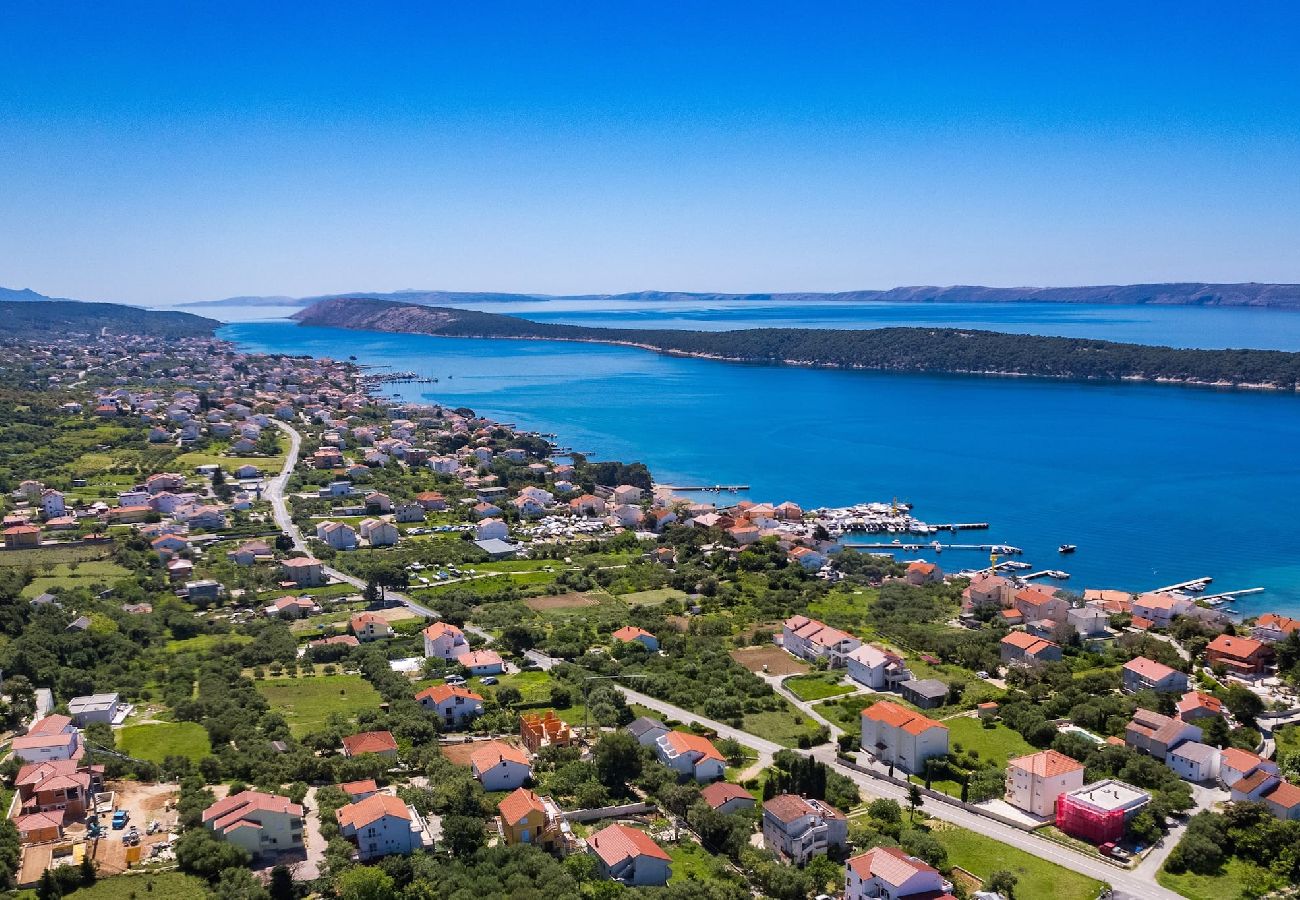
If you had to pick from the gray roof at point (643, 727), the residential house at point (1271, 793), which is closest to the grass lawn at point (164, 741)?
the gray roof at point (643, 727)

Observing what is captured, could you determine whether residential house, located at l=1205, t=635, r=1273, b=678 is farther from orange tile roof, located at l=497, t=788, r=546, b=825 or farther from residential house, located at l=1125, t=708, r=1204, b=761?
orange tile roof, located at l=497, t=788, r=546, b=825

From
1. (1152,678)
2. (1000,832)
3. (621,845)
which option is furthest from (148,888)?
(1152,678)

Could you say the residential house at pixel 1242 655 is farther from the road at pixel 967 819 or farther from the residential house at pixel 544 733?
the residential house at pixel 544 733

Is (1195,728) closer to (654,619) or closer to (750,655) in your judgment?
(750,655)

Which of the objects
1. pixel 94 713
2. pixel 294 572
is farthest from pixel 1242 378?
pixel 94 713

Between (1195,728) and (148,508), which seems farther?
(148,508)
